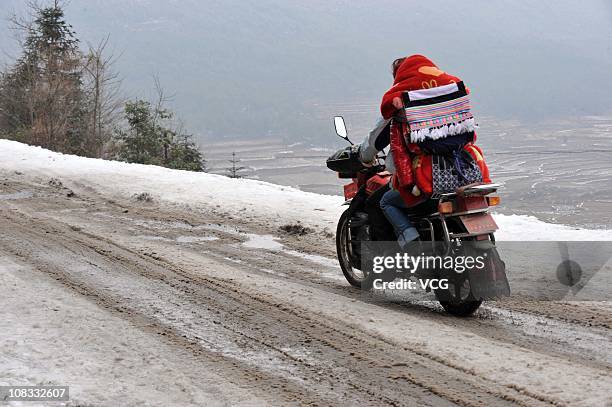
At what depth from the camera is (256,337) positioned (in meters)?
4.70

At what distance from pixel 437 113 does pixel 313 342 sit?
193cm

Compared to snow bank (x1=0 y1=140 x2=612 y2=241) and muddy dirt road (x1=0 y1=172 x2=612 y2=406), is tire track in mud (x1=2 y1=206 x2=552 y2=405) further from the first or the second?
snow bank (x1=0 y1=140 x2=612 y2=241)

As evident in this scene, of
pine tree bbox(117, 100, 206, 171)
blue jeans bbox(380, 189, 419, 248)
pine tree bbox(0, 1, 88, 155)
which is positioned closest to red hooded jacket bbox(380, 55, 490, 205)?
blue jeans bbox(380, 189, 419, 248)

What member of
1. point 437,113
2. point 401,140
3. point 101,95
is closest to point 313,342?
point 401,140

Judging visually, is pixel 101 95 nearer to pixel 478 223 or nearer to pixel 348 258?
pixel 348 258

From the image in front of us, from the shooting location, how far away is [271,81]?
175m

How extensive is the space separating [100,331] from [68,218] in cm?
474

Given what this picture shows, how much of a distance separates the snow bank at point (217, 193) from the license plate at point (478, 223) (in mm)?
3546

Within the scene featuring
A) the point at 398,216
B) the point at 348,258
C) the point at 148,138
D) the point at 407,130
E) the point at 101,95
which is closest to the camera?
the point at 407,130

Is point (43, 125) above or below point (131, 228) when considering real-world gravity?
above

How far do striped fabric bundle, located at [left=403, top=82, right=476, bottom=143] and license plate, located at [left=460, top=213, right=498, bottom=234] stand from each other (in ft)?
2.03

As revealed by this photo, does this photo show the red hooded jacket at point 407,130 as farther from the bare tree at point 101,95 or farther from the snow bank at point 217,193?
the bare tree at point 101,95

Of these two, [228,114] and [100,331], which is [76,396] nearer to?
[100,331]

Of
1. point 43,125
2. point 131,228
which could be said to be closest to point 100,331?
point 131,228
